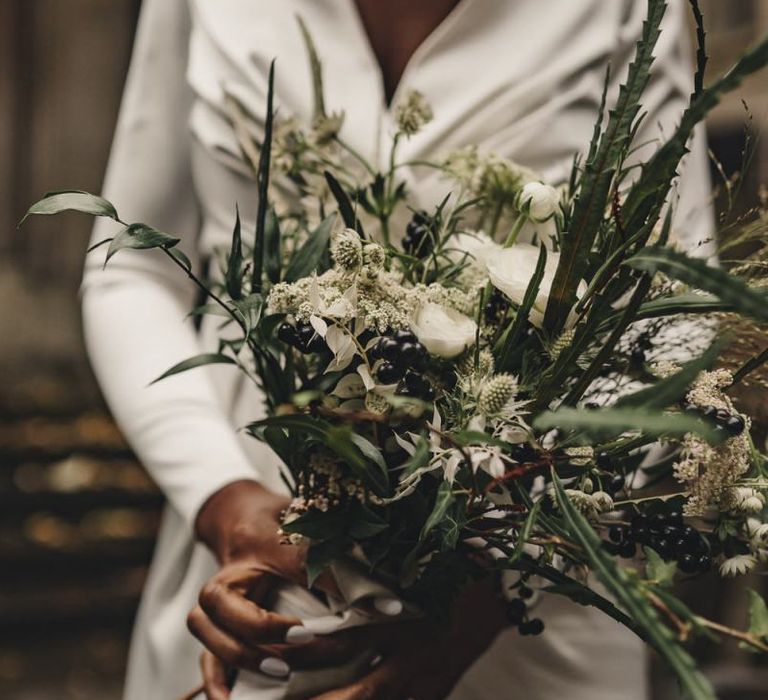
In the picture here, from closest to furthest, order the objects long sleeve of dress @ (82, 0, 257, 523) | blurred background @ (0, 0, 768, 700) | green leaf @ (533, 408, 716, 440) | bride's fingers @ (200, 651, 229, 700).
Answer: green leaf @ (533, 408, 716, 440) → bride's fingers @ (200, 651, 229, 700) → long sleeve of dress @ (82, 0, 257, 523) → blurred background @ (0, 0, 768, 700)

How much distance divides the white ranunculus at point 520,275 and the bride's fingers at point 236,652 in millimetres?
349

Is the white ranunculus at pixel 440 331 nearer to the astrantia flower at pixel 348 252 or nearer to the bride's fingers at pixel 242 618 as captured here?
the astrantia flower at pixel 348 252

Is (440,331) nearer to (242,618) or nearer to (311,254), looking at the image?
(311,254)

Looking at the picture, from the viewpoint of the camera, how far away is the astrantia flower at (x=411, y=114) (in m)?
0.80

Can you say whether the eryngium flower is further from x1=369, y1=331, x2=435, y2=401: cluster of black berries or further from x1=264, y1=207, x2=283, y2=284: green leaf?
x1=264, y1=207, x2=283, y2=284: green leaf

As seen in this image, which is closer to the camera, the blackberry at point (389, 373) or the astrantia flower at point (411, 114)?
the blackberry at point (389, 373)

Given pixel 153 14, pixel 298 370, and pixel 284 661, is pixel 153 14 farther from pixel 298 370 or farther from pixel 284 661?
pixel 284 661

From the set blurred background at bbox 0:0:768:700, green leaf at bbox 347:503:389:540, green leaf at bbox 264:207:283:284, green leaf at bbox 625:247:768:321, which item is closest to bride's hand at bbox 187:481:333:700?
green leaf at bbox 347:503:389:540

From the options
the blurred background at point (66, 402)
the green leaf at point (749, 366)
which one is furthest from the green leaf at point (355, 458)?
the blurred background at point (66, 402)

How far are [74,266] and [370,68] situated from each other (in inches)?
120

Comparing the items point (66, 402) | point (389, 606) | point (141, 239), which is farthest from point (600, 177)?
point (66, 402)

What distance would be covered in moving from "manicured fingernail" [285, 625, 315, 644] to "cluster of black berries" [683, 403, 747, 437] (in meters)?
0.35

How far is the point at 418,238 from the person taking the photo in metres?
0.76

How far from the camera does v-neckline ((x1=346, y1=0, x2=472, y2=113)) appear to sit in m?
1.03
